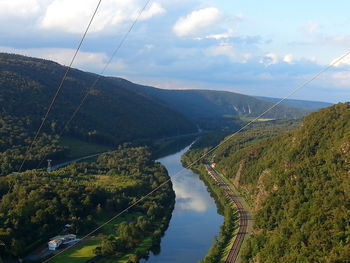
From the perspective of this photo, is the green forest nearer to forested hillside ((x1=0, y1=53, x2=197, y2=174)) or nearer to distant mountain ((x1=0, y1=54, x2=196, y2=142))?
forested hillside ((x1=0, y1=53, x2=197, y2=174))

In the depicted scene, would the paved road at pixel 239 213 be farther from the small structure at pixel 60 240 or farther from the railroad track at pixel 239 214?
the small structure at pixel 60 240

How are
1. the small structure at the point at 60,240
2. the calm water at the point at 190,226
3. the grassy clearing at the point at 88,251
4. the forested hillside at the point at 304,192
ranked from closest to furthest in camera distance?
the forested hillside at the point at 304,192 < the grassy clearing at the point at 88,251 < the small structure at the point at 60,240 < the calm water at the point at 190,226

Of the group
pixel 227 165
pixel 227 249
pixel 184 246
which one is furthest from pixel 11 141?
pixel 227 249

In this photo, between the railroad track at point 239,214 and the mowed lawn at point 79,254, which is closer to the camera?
the mowed lawn at point 79,254

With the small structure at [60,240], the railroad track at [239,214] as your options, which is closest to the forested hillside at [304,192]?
the railroad track at [239,214]

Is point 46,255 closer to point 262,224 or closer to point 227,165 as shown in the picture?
point 262,224

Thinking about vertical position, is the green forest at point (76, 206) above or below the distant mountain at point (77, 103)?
below

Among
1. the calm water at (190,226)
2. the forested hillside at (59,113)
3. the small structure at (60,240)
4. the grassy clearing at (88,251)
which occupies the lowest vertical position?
the calm water at (190,226)
